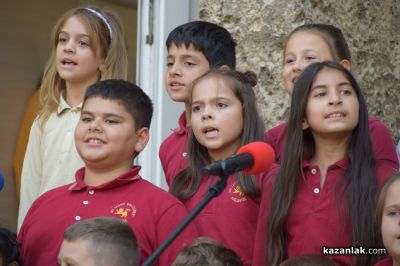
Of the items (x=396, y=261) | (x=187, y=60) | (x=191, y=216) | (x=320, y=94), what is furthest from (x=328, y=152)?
(x=191, y=216)

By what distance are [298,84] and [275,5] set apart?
1286 millimetres

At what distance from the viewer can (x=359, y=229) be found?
3727 mm

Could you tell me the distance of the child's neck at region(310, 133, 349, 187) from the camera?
3.94 meters

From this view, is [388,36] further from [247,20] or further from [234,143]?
[234,143]

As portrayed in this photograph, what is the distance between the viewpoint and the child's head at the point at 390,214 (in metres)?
3.48

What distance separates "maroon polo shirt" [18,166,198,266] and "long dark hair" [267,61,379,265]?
288 mm

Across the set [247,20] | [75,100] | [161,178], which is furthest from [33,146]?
[247,20]

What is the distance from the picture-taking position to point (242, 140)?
4.18 m

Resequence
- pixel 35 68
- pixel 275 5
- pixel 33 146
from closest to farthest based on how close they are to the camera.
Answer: pixel 33 146
pixel 275 5
pixel 35 68

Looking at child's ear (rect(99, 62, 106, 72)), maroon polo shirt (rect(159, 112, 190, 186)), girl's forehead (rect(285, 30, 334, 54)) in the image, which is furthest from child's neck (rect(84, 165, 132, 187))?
girl's forehead (rect(285, 30, 334, 54))

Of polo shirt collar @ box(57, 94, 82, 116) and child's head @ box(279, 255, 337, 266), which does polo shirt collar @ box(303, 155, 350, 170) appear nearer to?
child's head @ box(279, 255, 337, 266)

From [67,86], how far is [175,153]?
24.6 inches

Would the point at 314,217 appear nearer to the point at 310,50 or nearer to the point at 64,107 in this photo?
the point at 310,50

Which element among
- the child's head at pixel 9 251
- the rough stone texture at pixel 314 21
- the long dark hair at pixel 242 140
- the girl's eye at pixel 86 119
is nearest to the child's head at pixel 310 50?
the long dark hair at pixel 242 140
